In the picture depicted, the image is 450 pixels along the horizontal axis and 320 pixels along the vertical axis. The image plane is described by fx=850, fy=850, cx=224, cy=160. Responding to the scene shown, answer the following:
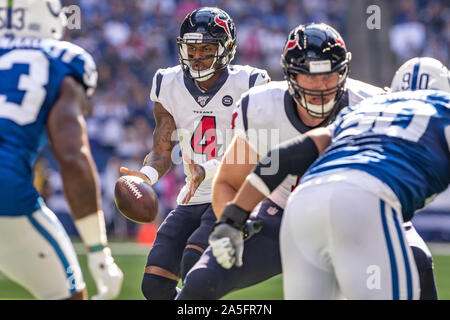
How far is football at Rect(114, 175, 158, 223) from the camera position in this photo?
430cm

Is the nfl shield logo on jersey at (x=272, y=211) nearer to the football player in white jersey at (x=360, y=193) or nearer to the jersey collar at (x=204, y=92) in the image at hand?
the football player in white jersey at (x=360, y=193)

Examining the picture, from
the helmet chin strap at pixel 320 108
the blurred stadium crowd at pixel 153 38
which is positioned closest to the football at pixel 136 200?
the helmet chin strap at pixel 320 108

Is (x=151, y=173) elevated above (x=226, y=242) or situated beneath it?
situated beneath

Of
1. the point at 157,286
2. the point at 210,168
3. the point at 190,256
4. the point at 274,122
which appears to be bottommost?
the point at 157,286

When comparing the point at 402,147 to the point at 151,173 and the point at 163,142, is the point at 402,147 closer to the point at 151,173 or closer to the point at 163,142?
the point at 151,173

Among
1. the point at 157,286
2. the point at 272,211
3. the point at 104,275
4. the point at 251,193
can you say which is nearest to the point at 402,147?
the point at 251,193

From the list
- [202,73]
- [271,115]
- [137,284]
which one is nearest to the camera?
[271,115]

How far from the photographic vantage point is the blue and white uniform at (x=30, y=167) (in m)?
3.06

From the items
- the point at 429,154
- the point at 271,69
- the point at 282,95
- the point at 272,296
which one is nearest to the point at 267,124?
the point at 282,95

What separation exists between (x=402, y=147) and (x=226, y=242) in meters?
0.75

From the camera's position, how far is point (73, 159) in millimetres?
3066

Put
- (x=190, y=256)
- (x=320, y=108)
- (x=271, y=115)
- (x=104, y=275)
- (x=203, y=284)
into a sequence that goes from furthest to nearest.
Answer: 1. (x=190, y=256)
2. (x=271, y=115)
3. (x=320, y=108)
4. (x=203, y=284)
5. (x=104, y=275)

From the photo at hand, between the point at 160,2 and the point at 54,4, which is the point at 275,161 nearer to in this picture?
the point at 54,4

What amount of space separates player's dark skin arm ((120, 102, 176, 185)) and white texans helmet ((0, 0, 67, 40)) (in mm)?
1535
